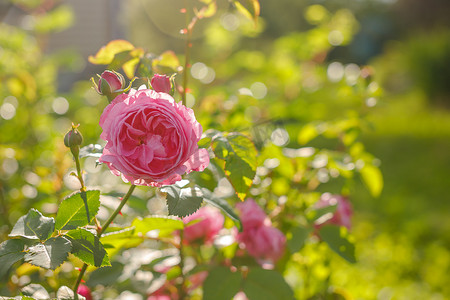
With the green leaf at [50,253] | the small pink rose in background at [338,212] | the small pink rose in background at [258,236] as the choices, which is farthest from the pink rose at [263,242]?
the green leaf at [50,253]

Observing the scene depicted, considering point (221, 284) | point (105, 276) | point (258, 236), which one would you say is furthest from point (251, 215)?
point (105, 276)

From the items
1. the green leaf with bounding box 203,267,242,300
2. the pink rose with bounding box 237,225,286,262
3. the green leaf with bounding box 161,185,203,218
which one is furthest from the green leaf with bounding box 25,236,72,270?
the pink rose with bounding box 237,225,286,262

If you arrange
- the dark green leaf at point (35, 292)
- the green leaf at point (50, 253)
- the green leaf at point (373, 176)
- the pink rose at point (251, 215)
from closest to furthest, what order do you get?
the green leaf at point (50, 253) → the dark green leaf at point (35, 292) → the pink rose at point (251, 215) → the green leaf at point (373, 176)

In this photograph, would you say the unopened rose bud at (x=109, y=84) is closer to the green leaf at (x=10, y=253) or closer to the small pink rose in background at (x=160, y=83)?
the small pink rose in background at (x=160, y=83)

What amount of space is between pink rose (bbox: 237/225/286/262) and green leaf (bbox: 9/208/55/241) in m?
0.36

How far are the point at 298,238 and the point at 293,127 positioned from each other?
1.25 feet

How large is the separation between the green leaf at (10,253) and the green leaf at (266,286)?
32 centimetres

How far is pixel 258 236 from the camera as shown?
0.74 metres

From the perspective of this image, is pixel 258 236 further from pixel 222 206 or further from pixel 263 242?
pixel 222 206

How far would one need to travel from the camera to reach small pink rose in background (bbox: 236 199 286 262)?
2.41 ft

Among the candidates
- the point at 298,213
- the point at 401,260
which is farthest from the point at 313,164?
the point at 401,260

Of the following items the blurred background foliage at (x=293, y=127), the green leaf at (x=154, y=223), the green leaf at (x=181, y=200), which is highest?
the green leaf at (x=181, y=200)

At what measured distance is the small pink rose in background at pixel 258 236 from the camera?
0.74m

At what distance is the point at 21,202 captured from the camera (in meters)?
1.01
